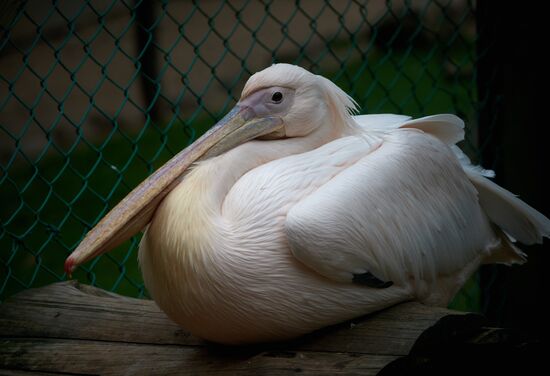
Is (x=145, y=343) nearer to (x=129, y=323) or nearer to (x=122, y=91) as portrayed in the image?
(x=129, y=323)

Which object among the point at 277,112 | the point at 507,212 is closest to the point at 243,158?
the point at 277,112

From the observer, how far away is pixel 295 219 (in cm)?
213

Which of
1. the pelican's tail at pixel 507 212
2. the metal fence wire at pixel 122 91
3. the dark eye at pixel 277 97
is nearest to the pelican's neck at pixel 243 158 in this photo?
the dark eye at pixel 277 97

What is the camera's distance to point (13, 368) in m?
2.37

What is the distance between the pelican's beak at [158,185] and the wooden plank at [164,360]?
0.37 meters

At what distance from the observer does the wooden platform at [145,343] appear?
7.08 ft

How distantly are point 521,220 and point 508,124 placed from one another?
1.06m

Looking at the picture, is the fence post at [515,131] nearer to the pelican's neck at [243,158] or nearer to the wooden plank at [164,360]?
the pelican's neck at [243,158]

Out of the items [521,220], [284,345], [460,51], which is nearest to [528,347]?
[284,345]

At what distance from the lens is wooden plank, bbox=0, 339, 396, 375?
212 cm

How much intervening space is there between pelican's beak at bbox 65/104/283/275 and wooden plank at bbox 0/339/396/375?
367mm

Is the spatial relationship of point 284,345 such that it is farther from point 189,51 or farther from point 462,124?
point 189,51

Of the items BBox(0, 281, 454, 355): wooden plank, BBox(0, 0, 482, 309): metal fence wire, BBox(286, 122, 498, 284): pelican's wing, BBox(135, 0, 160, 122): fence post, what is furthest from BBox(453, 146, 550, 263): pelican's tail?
BBox(135, 0, 160, 122): fence post

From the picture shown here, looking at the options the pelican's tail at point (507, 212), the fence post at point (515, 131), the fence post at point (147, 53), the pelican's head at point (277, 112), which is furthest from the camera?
the fence post at point (147, 53)
